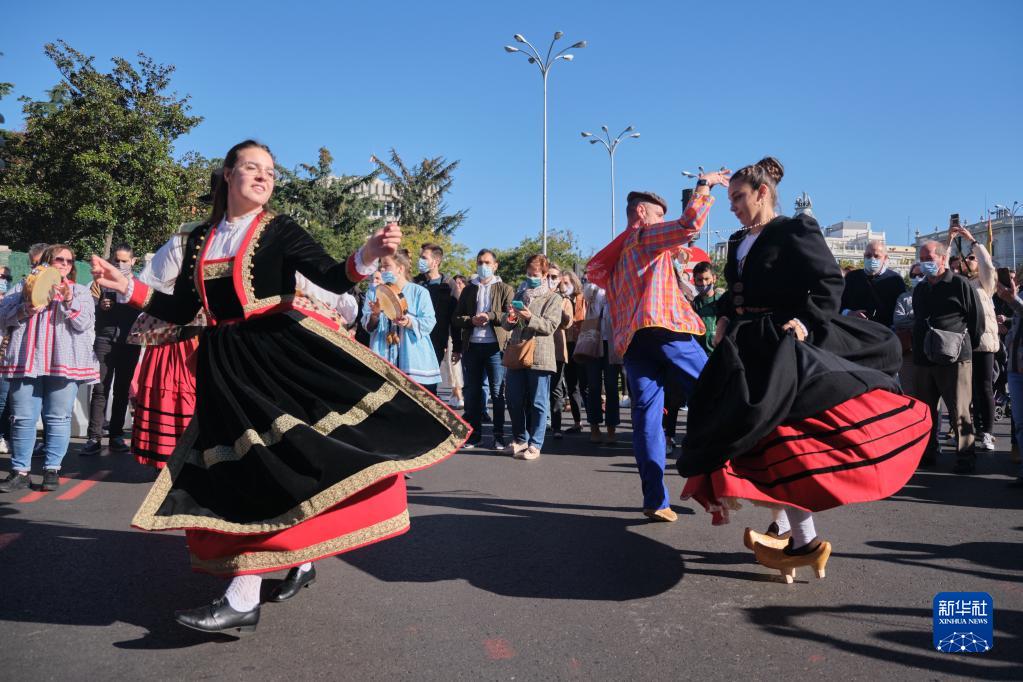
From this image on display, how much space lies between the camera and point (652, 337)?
576 cm

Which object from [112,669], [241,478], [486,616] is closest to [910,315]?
[486,616]

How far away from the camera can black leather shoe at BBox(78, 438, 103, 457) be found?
877 centimetres

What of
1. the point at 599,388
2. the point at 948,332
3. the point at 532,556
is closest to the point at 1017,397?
the point at 948,332

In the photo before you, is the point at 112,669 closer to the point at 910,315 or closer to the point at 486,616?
the point at 486,616

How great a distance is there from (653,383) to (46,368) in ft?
15.5

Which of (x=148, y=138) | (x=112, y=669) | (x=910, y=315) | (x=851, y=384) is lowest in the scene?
(x=112, y=669)

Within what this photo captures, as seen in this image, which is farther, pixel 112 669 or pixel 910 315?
pixel 910 315

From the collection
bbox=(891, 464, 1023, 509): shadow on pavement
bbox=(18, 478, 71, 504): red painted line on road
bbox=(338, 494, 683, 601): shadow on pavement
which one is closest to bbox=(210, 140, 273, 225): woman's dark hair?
bbox=(338, 494, 683, 601): shadow on pavement

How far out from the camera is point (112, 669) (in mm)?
3297

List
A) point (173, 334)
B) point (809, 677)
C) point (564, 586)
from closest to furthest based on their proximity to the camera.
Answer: point (809, 677) → point (564, 586) → point (173, 334)

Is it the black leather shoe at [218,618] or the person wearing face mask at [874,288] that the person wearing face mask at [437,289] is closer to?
the person wearing face mask at [874,288]

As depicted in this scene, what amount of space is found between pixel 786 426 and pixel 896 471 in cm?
54

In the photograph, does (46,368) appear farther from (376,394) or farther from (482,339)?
(376,394)

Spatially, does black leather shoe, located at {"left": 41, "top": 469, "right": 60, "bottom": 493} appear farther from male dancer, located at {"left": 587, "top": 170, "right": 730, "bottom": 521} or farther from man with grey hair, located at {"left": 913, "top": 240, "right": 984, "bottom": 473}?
man with grey hair, located at {"left": 913, "top": 240, "right": 984, "bottom": 473}
